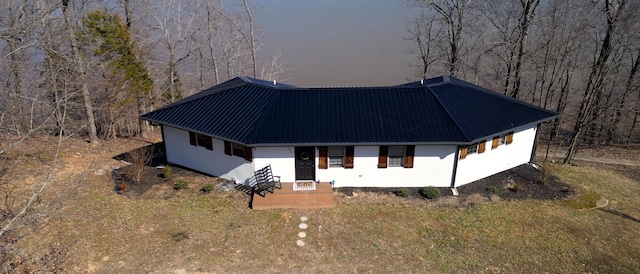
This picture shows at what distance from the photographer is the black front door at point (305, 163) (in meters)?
14.8

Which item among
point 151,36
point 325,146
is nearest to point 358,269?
point 325,146

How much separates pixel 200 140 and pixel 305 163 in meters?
5.10

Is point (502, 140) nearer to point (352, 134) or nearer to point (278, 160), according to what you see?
point (352, 134)

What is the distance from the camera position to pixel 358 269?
10.6 m

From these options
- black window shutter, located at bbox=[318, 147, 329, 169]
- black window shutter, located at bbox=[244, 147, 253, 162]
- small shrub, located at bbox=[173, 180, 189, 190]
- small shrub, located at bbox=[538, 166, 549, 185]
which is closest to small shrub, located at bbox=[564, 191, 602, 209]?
small shrub, located at bbox=[538, 166, 549, 185]

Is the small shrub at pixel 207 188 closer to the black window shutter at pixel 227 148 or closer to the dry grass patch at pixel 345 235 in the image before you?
the dry grass patch at pixel 345 235

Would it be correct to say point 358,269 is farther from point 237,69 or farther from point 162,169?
point 237,69

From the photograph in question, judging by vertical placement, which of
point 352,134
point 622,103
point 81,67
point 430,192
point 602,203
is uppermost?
point 81,67

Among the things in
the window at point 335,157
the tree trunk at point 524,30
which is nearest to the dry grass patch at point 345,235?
the window at point 335,157

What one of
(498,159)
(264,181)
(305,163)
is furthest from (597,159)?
(264,181)

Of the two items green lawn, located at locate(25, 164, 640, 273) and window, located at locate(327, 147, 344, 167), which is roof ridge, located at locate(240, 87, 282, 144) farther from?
window, located at locate(327, 147, 344, 167)

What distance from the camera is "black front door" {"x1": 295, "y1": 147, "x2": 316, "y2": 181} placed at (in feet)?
48.7

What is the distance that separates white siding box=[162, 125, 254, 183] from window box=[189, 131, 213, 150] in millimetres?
175

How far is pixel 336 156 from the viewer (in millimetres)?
14977
